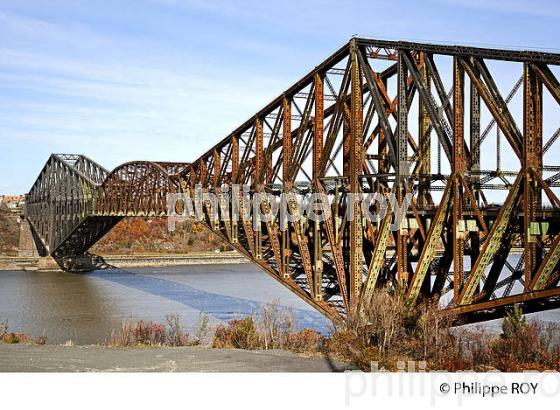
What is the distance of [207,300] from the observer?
60250 mm

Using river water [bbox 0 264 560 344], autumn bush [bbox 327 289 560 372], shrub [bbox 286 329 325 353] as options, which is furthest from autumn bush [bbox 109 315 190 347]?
autumn bush [bbox 327 289 560 372]

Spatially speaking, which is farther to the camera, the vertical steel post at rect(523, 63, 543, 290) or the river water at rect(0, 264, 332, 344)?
the river water at rect(0, 264, 332, 344)

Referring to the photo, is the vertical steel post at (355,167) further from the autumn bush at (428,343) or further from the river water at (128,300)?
the river water at (128,300)

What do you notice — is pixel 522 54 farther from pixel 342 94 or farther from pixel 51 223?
pixel 51 223

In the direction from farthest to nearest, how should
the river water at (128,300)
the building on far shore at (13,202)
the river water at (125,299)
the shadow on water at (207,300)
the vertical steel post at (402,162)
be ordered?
Answer: the building on far shore at (13,202)
the river water at (125,299)
the river water at (128,300)
the shadow on water at (207,300)
the vertical steel post at (402,162)

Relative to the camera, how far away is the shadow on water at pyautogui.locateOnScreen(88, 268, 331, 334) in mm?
44344

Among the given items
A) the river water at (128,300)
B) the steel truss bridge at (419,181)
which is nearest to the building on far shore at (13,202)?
the river water at (128,300)

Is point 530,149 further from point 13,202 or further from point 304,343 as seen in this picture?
point 13,202

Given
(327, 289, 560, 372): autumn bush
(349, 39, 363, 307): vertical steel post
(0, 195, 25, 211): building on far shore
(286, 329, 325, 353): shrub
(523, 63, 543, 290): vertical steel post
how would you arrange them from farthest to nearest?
(0, 195, 25, 211): building on far shore < (349, 39, 363, 307): vertical steel post < (286, 329, 325, 353): shrub < (327, 289, 560, 372): autumn bush < (523, 63, 543, 290): vertical steel post

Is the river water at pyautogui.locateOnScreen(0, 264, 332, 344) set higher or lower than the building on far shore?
lower

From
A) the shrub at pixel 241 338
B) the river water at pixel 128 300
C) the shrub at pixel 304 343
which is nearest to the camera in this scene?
the shrub at pixel 304 343

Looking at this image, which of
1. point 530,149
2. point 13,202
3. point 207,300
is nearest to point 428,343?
point 530,149

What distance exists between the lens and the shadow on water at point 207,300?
4434 centimetres

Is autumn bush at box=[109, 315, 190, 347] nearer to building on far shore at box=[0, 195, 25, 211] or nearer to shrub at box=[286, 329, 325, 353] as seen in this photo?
shrub at box=[286, 329, 325, 353]
